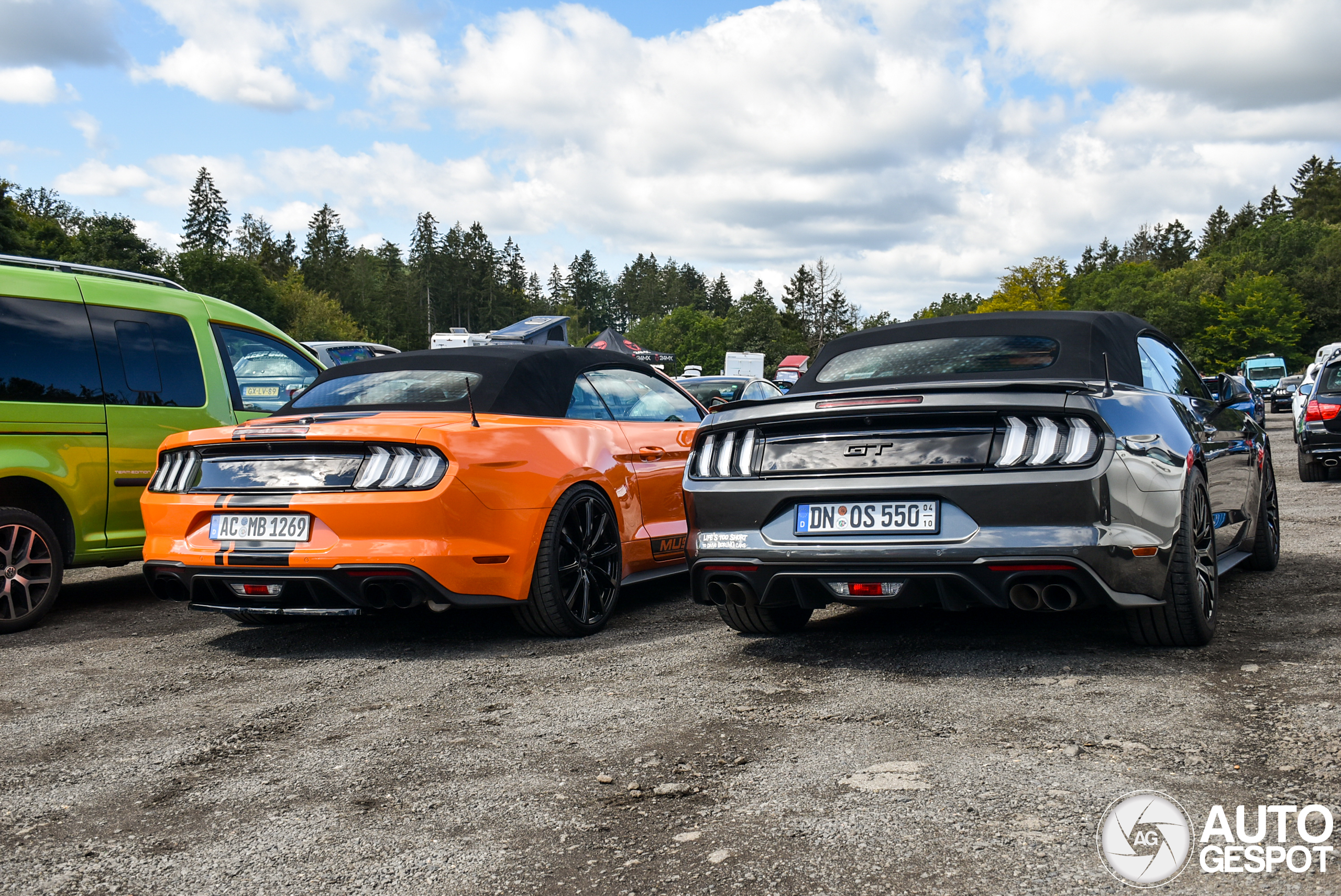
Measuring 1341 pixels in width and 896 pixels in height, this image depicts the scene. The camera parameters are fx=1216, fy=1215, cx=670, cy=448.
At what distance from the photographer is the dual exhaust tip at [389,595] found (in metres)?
5.15

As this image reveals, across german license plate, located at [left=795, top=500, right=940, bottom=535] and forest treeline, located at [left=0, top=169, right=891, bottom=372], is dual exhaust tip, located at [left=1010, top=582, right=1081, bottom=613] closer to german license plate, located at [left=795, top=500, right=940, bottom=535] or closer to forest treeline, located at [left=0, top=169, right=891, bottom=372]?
german license plate, located at [left=795, top=500, right=940, bottom=535]

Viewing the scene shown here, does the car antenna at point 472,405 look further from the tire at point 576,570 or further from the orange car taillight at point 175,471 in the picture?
the orange car taillight at point 175,471

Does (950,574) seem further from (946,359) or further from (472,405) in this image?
(472,405)

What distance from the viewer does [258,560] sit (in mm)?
5254

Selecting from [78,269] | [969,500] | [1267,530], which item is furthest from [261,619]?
[1267,530]

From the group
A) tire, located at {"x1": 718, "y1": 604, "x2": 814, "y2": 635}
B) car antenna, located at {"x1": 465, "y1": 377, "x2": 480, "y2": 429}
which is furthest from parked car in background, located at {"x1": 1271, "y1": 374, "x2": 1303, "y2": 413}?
car antenna, located at {"x1": 465, "y1": 377, "x2": 480, "y2": 429}

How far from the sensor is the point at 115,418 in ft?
22.3

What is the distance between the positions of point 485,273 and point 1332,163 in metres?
93.1

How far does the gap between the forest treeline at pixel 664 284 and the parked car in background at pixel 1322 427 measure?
172 ft

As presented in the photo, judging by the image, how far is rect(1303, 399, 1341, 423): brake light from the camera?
1342cm

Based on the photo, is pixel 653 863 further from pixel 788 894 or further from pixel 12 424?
pixel 12 424

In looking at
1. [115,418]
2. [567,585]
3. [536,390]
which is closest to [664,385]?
[536,390]

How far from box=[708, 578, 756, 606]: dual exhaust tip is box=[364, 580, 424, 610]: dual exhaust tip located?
1242mm

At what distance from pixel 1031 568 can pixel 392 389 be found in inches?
130
